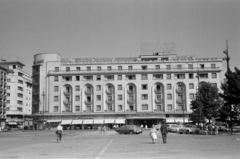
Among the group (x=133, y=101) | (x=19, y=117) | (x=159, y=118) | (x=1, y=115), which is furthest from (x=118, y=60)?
(x=19, y=117)

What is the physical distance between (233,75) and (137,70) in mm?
47608

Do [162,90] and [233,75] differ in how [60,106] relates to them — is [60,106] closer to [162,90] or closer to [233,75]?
[162,90]

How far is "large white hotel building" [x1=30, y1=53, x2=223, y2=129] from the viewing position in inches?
3607

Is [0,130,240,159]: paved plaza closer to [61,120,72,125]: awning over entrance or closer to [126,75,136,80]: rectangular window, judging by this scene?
[61,120,72,125]: awning over entrance

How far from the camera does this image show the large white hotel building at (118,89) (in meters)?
91.6

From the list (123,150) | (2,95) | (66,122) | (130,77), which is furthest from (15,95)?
(123,150)

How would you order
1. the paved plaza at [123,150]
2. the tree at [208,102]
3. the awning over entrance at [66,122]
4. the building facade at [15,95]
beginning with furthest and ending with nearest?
the building facade at [15,95] → the awning over entrance at [66,122] → the tree at [208,102] → the paved plaza at [123,150]

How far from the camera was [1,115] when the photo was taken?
10131 centimetres

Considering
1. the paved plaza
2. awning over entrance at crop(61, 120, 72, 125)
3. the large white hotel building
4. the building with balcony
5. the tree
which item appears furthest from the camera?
the building with balcony

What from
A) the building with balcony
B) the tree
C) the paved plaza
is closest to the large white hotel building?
the building with balcony

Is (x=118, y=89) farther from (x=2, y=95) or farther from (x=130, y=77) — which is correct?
(x=2, y=95)

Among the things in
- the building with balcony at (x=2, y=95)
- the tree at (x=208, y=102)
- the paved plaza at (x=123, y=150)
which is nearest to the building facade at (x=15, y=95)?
the building with balcony at (x=2, y=95)

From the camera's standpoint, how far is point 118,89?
308 ft

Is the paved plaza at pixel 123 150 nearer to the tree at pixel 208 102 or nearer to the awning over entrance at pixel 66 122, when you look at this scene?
the tree at pixel 208 102
